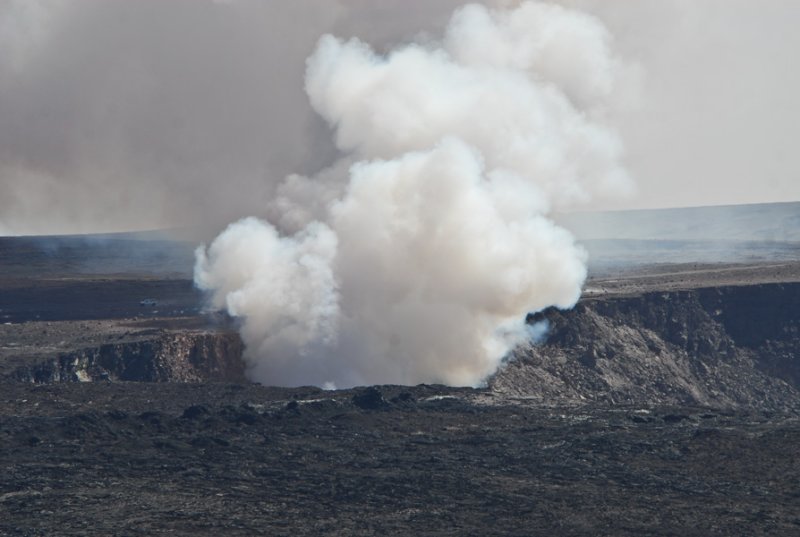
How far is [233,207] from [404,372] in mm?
31573

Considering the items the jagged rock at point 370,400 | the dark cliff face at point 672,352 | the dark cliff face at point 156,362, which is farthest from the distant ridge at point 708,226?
the jagged rock at point 370,400

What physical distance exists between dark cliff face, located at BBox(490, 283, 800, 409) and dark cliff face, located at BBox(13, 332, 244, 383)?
1251 centimetres

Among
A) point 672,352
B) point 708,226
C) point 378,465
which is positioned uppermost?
point 708,226

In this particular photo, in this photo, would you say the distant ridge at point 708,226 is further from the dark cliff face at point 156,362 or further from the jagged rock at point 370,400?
the jagged rock at point 370,400

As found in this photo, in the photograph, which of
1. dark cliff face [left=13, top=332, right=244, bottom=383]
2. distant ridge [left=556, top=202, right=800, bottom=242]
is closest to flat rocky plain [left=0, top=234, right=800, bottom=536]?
dark cliff face [left=13, top=332, right=244, bottom=383]

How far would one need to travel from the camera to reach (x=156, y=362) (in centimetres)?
6700

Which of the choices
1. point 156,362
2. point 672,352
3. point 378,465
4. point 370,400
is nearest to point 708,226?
point 672,352

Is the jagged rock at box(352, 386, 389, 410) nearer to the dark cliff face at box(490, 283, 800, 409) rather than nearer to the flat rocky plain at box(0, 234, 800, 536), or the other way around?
the flat rocky plain at box(0, 234, 800, 536)

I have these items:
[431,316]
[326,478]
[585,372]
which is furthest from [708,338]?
[326,478]

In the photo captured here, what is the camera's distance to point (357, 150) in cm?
7206

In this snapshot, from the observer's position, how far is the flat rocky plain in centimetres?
4225

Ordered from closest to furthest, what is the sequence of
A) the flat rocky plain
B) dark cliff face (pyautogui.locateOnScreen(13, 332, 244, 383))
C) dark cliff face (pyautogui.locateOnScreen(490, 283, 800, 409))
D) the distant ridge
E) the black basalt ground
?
1. the black basalt ground
2. the flat rocky plain
3. dark cliff face (pyautogui.locateOnScreen(13, 332, 244, 383))
4. dark cliff face (pyautogui.locateOnScreen(490, 283, 800, 409))
5. the distant ridge

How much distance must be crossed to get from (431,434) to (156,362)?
1833 cm

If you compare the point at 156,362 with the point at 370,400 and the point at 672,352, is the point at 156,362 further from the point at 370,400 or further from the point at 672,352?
the point at 672,352
